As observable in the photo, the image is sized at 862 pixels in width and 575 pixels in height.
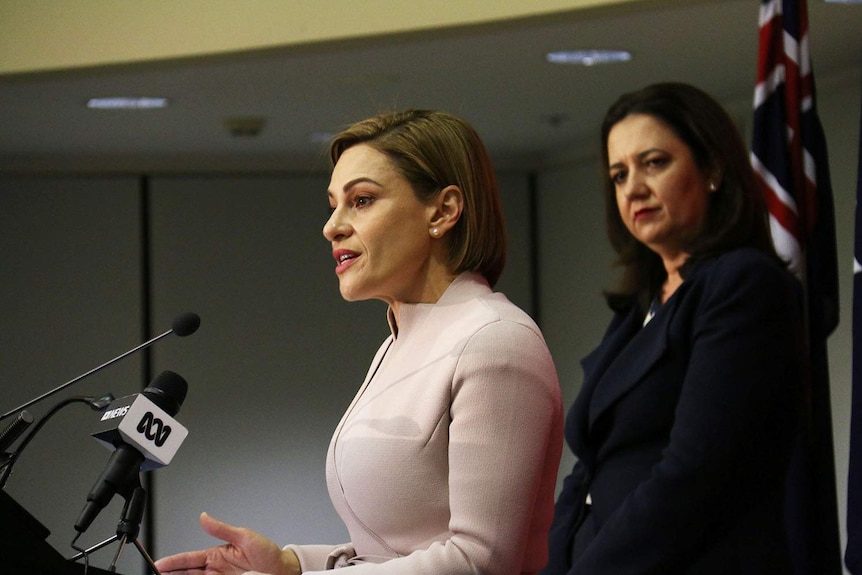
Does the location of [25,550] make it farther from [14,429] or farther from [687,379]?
[687,379]

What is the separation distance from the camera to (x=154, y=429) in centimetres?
130

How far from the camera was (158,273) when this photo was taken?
6023mm

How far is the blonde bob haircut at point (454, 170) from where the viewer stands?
1.49m

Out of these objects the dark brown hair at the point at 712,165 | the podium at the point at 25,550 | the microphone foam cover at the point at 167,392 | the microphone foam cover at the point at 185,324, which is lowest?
the podium at the point at 25,550

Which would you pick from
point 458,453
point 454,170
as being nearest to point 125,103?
point 454,170

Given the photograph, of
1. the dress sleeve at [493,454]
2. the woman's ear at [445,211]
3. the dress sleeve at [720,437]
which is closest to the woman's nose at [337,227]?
the woman's ear at [445,211]

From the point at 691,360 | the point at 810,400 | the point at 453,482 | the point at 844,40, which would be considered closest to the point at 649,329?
the point at 691,360

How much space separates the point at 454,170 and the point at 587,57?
257 centimetres

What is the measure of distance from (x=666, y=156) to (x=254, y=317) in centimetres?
423

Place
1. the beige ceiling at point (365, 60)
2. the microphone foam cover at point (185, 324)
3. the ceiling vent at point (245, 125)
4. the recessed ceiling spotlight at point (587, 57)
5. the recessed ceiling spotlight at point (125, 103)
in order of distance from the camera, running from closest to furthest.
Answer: the microphone foam cover at point (185, 324) < the beige ceiling at point (365, 60) < the recessed ceiling spotlight at point (587, 57) < the recessed ceiling spotlight at point (125, 103) < the ceiling vent at point (245, 125)

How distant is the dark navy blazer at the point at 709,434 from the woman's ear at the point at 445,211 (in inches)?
22.3

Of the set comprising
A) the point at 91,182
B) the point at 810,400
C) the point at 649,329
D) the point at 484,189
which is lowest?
the point at 810,400

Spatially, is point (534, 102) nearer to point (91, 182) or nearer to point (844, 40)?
point (844, 40)

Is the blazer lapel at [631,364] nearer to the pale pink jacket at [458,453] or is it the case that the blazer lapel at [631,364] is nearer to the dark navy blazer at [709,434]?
the dark navy blazer at [709,434]
